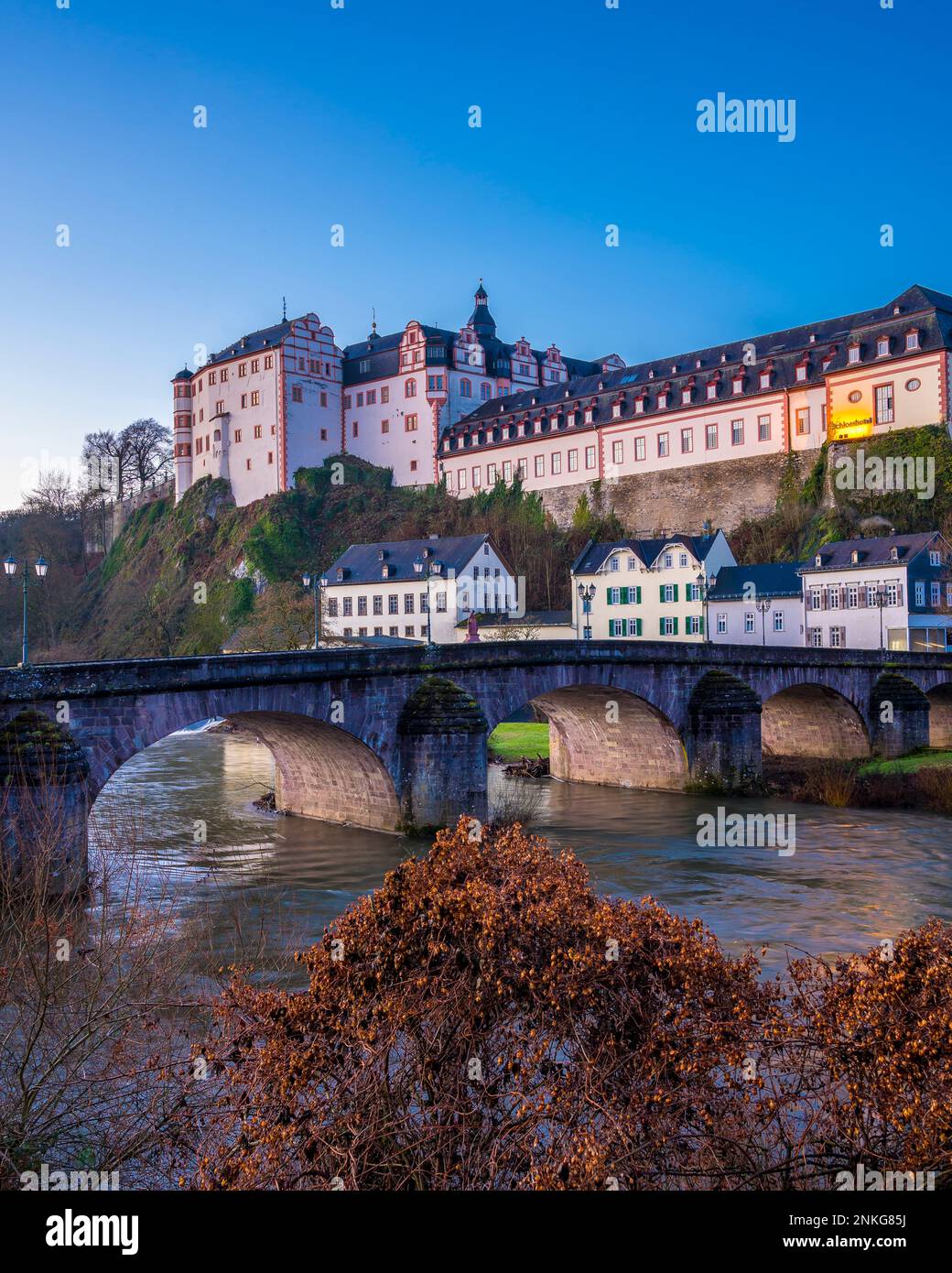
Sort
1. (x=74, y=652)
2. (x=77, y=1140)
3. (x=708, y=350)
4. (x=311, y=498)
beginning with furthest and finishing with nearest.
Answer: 1. (x=311, y=498)
2. (x=74, y=652)
3. (x=708, y=350)
4. (x=77, y=1140)

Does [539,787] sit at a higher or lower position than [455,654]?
lower

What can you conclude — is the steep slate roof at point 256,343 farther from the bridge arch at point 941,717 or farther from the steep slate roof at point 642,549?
the bridge arch at point 941,717

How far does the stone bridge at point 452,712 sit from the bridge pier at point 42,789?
0.05 metres

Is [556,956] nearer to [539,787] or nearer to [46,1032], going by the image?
[46,1032]

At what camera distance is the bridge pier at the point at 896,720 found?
40000 millimetres

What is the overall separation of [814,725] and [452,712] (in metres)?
21.0

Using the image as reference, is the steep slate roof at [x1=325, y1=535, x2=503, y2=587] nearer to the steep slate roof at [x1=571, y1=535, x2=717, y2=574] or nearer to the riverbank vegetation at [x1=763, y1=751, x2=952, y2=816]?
the steep slate roof at [x1=571, y1=535, x2=717, y2=574]

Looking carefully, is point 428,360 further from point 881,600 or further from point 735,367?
point 881,600

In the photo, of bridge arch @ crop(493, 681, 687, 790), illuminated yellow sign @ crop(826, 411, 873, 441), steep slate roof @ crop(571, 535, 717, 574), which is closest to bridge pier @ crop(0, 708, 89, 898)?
bridge arch @ crop(493, 681, 687, 790)

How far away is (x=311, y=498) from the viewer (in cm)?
9056

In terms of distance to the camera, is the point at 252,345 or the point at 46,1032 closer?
the point at 46,1032

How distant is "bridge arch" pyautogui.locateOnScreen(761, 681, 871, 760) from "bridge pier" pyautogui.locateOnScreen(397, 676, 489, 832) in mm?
17027
